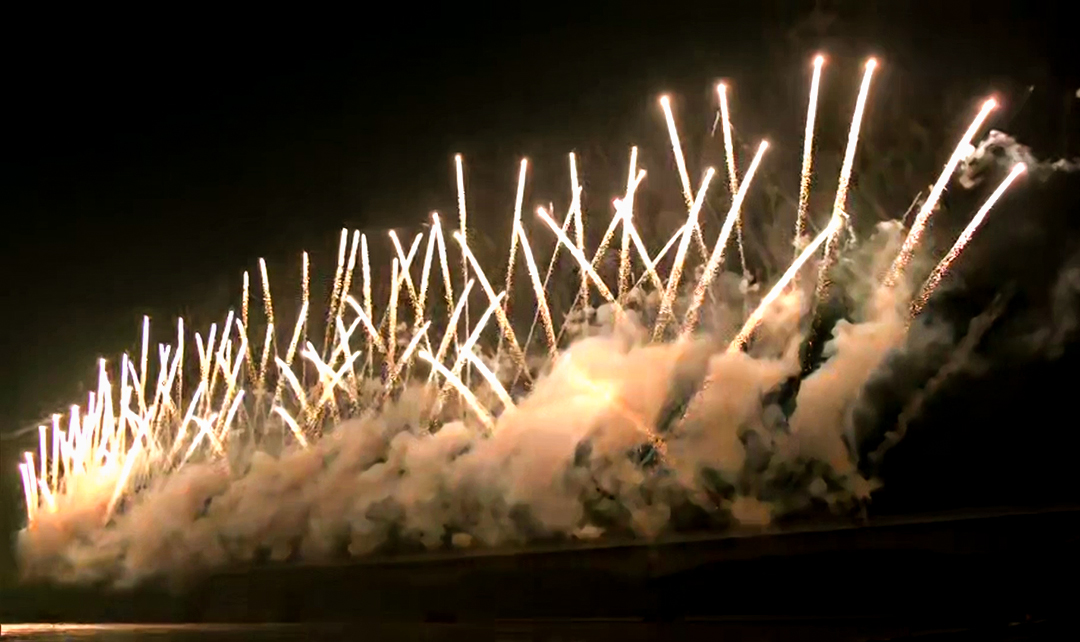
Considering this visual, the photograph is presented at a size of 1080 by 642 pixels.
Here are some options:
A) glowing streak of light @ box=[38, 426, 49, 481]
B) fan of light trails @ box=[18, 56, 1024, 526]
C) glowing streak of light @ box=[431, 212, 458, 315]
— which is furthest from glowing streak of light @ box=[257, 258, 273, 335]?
glowing streak of light @ box=[38, 426, 49, 481]

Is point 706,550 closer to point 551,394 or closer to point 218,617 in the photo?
point 551,394

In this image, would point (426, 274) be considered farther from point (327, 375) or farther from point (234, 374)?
point (234, 374)

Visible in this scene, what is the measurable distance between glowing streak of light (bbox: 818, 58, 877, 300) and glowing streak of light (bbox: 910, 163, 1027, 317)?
1.22 meters

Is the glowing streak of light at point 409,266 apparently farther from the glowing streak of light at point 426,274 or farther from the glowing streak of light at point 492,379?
the glowing streak of light at point 492,379

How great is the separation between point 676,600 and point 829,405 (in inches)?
134

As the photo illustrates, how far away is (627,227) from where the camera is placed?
16578mm

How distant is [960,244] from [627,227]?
15.3 ft

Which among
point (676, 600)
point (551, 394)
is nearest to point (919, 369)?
point (676, 600)

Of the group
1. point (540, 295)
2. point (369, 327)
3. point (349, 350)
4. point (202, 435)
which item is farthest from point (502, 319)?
point (202, 435)

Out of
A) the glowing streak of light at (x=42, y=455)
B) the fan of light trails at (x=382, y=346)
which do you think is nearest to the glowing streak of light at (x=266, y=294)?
the fan of light trails at (x=382, y=346)

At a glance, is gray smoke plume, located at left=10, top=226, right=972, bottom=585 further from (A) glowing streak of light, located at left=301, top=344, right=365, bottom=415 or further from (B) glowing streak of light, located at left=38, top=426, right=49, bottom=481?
(B) glowing streak of light, located at left=38, top=426, right=49, bottom=481

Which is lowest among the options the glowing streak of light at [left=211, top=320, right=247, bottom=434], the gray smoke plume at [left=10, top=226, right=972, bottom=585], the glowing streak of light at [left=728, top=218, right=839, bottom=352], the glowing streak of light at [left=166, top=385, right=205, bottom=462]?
the gray smoke plume at [left=10, top=226, right=972, bottom=585]

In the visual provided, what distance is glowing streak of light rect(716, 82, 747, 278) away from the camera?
1555 centimetres

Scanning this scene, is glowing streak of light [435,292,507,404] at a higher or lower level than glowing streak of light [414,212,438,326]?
lower
